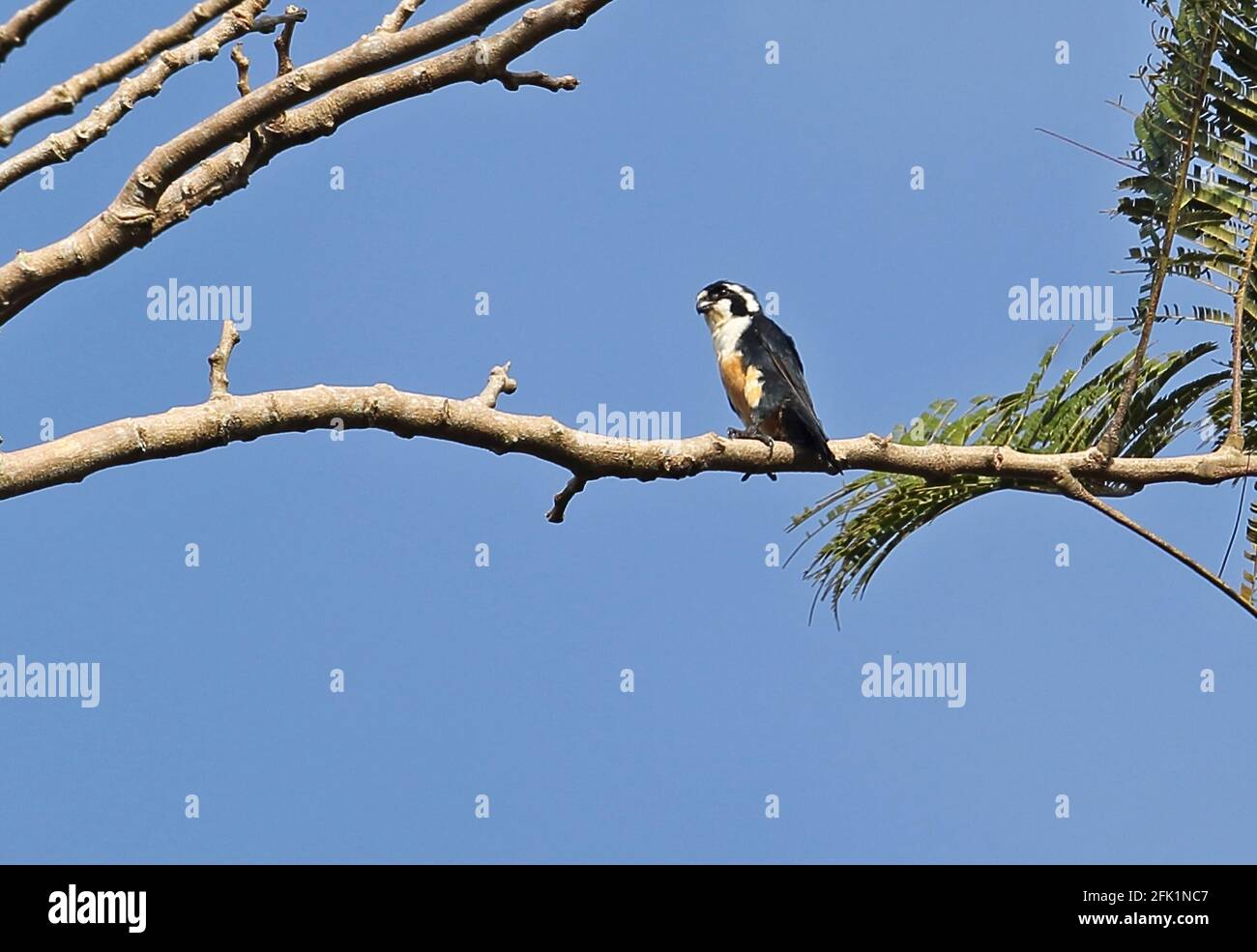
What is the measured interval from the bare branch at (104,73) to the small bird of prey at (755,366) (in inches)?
120

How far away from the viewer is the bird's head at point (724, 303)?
24.4ft

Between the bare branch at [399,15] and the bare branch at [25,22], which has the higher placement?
the bare branch at [399,15]

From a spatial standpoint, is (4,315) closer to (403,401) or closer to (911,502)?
(403,401)

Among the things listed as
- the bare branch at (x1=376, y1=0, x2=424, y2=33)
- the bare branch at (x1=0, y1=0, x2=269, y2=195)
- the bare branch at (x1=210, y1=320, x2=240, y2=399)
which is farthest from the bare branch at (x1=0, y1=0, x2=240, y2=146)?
the bare branch at (x1=210, y1=320, x2=240, y2=399)

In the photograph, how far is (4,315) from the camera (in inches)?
112

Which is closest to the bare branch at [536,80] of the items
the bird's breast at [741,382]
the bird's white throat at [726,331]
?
the bird's breast at [741,382]

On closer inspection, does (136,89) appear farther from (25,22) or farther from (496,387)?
(496,387)

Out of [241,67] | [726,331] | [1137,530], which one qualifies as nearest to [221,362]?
[241,67]

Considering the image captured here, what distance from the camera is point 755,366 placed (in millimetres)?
6688

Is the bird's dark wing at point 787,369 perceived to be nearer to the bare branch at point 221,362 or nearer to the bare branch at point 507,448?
the bare branch at point 507,448

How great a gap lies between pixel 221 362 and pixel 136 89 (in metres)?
0.74

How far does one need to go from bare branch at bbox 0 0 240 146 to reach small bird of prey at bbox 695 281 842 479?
9.99 feet

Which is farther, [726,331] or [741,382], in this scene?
[726,331]

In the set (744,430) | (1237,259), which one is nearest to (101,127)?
(1237,259)
